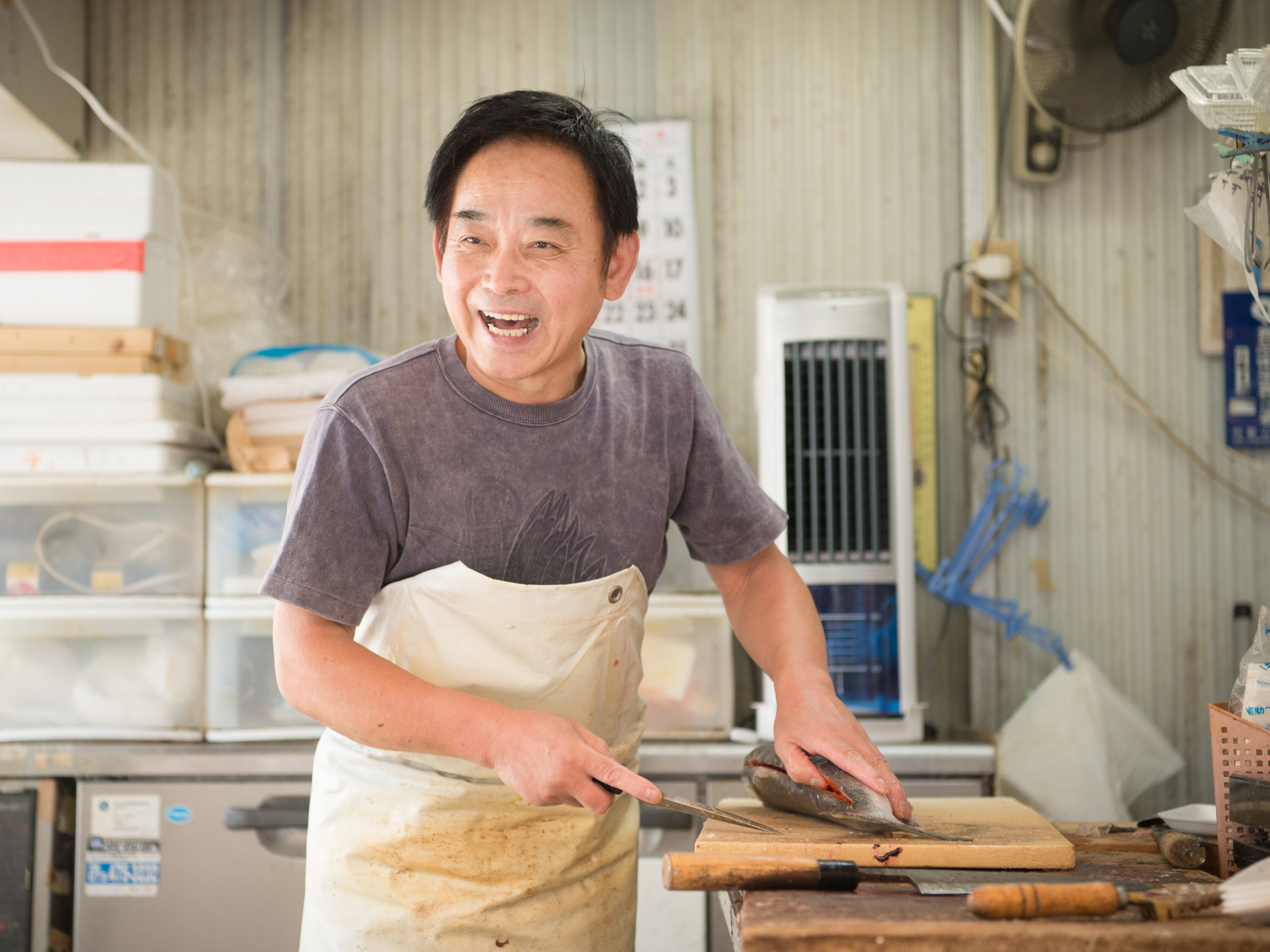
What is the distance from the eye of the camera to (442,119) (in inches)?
124

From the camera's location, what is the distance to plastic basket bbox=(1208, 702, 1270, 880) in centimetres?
112

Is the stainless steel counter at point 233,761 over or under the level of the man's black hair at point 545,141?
under

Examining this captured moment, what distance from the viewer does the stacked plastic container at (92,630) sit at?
251 centimetres

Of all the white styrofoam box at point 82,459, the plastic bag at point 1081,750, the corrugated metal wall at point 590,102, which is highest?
the corrugated metal wall at point 590,102

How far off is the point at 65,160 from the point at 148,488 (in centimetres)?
111

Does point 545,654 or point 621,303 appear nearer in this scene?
point 545,654

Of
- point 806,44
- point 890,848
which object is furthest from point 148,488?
point 806,44

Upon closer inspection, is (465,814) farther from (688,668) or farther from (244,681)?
(244,681)

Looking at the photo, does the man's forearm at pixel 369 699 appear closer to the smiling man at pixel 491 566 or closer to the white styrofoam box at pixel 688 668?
the smiling man at pixel 491 566

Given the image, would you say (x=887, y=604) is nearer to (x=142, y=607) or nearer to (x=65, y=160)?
(x=142, y=607)

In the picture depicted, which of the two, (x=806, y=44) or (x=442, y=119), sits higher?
(x=806, y=44)

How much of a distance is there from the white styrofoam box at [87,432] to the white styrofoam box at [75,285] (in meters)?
0.25

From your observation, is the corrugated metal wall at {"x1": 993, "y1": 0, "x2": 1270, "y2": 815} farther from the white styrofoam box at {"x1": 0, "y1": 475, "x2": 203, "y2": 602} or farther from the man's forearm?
the white styrofoam box at {"x1": 0, "y1": 475, "x2": 203, "y2": 602}

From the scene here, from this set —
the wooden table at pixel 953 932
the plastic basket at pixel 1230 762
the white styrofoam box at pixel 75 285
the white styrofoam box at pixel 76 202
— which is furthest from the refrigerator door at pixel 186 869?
the plastic basket at pixel 1230 762
